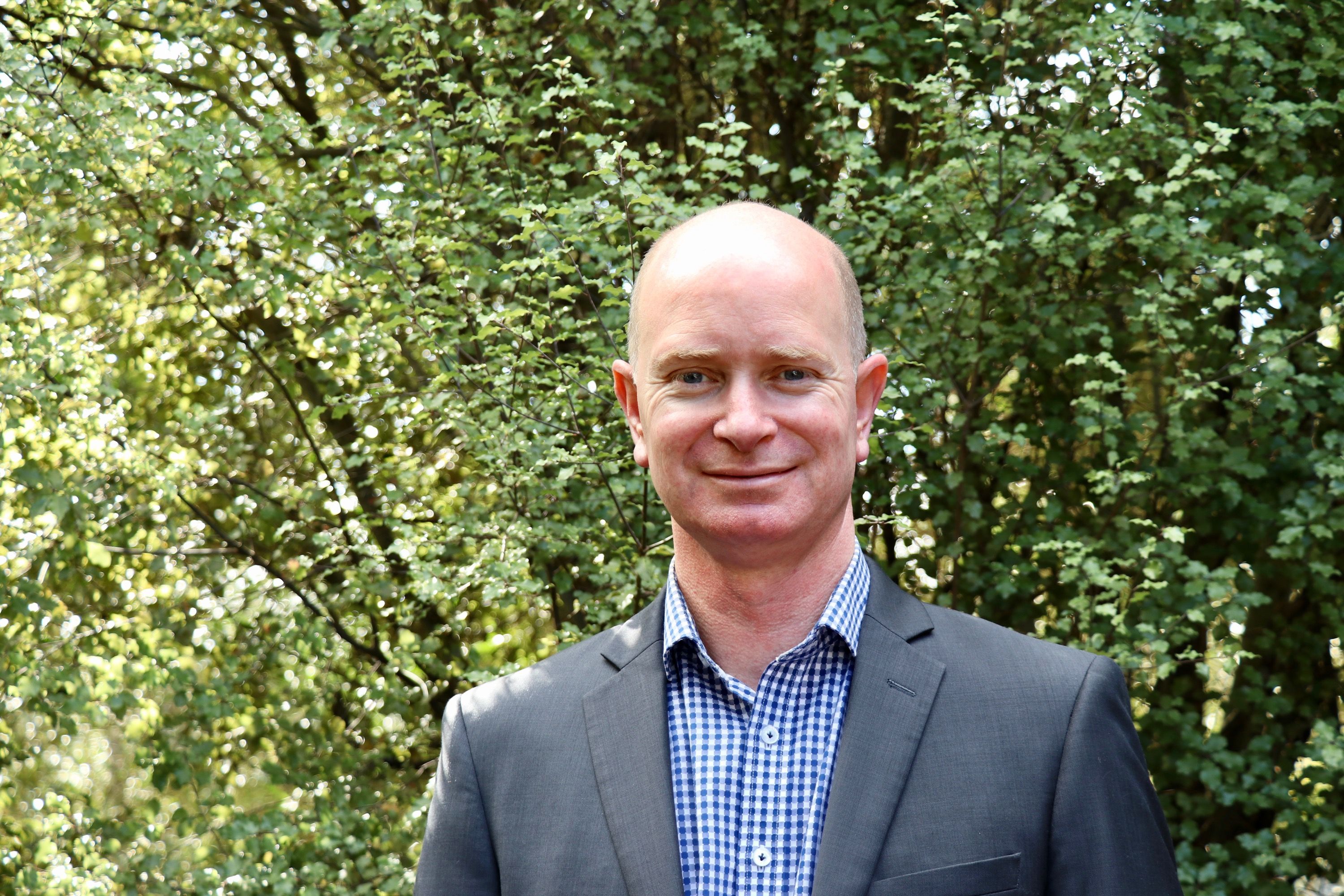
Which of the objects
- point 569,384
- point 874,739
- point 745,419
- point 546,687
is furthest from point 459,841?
point 569,384

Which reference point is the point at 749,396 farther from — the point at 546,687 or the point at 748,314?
the point at 546,687

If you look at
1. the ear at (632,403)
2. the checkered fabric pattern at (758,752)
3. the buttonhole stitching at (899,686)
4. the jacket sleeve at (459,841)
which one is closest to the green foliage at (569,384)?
the ear at (632,403)

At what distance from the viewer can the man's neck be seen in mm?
1763

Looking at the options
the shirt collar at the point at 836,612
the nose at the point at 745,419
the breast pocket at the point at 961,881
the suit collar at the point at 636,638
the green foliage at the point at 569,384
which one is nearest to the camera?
the breast pocket at the point at 961,881

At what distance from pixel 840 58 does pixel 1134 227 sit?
1128mm

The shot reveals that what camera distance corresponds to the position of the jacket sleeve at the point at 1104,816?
1.55 meters

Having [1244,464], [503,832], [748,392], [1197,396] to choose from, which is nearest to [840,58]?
[1197,396]

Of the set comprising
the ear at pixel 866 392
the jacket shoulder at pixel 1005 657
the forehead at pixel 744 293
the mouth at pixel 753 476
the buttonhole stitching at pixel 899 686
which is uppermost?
the forehead at pixel 744 293

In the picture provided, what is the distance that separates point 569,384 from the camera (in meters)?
3.92

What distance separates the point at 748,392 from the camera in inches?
66.1

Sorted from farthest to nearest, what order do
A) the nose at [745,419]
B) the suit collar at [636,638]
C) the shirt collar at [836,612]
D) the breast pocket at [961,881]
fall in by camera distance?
the suit collar at [636,638] → the shirt collar at [836,612] → the nose at [745,419] → the breast pocket at [961,881]

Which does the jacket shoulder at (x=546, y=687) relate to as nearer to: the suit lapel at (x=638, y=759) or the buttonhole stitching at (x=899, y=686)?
the suit lapel at (x=638, y=759)

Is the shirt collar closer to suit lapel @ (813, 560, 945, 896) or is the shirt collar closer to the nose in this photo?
suit lapel @ (813, 560, 945, 896)

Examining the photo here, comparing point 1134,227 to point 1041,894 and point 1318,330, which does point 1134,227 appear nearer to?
point 1318,330
